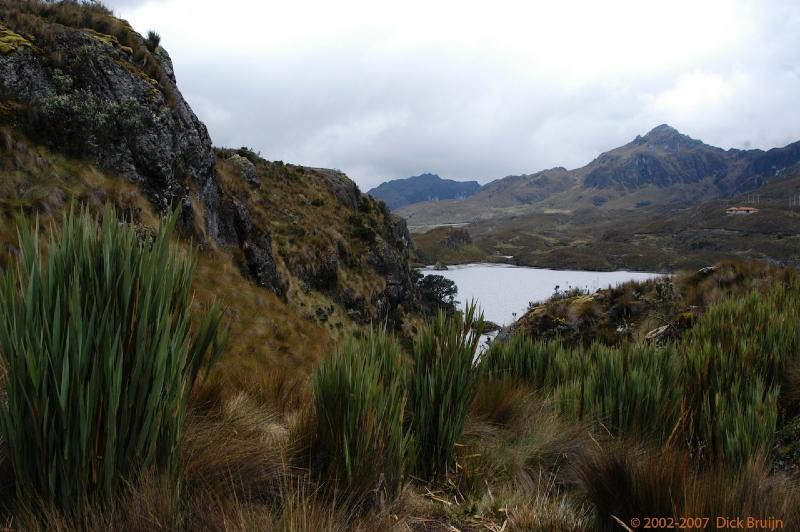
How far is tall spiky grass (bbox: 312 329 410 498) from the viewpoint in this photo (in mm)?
2131

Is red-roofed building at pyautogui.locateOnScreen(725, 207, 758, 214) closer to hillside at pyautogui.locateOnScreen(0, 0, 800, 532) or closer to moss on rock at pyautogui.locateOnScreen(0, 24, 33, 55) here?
hillside at pyautogui.locateOnScreen(0, 0, 800, 532)

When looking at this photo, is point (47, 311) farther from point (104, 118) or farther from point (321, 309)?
point (321, 309)

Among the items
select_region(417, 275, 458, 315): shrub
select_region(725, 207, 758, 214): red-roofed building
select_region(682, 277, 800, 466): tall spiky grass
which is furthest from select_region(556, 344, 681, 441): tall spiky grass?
select_region(725, 207, 758, 214): red-roofed building

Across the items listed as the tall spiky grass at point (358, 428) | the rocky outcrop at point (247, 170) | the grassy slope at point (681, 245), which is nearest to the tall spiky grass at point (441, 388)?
the tall spiky grass at point (358, 428)

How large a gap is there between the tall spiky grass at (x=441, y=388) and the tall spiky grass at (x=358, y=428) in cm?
25

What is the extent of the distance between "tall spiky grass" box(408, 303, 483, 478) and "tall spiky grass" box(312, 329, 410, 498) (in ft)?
0.82

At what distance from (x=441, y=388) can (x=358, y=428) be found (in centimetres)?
76

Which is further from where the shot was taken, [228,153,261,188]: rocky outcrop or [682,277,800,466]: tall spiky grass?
[228,153,261,188]: rocky outcrop

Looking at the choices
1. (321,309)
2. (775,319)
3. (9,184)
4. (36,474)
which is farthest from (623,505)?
(321,309)

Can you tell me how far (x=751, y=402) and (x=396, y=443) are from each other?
96.2 inches

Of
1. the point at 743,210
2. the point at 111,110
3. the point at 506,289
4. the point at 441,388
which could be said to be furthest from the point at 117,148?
the point at 743,210

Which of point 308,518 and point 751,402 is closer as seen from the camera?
point 308,518

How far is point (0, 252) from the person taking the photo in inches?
230

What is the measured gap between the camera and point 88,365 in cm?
154
